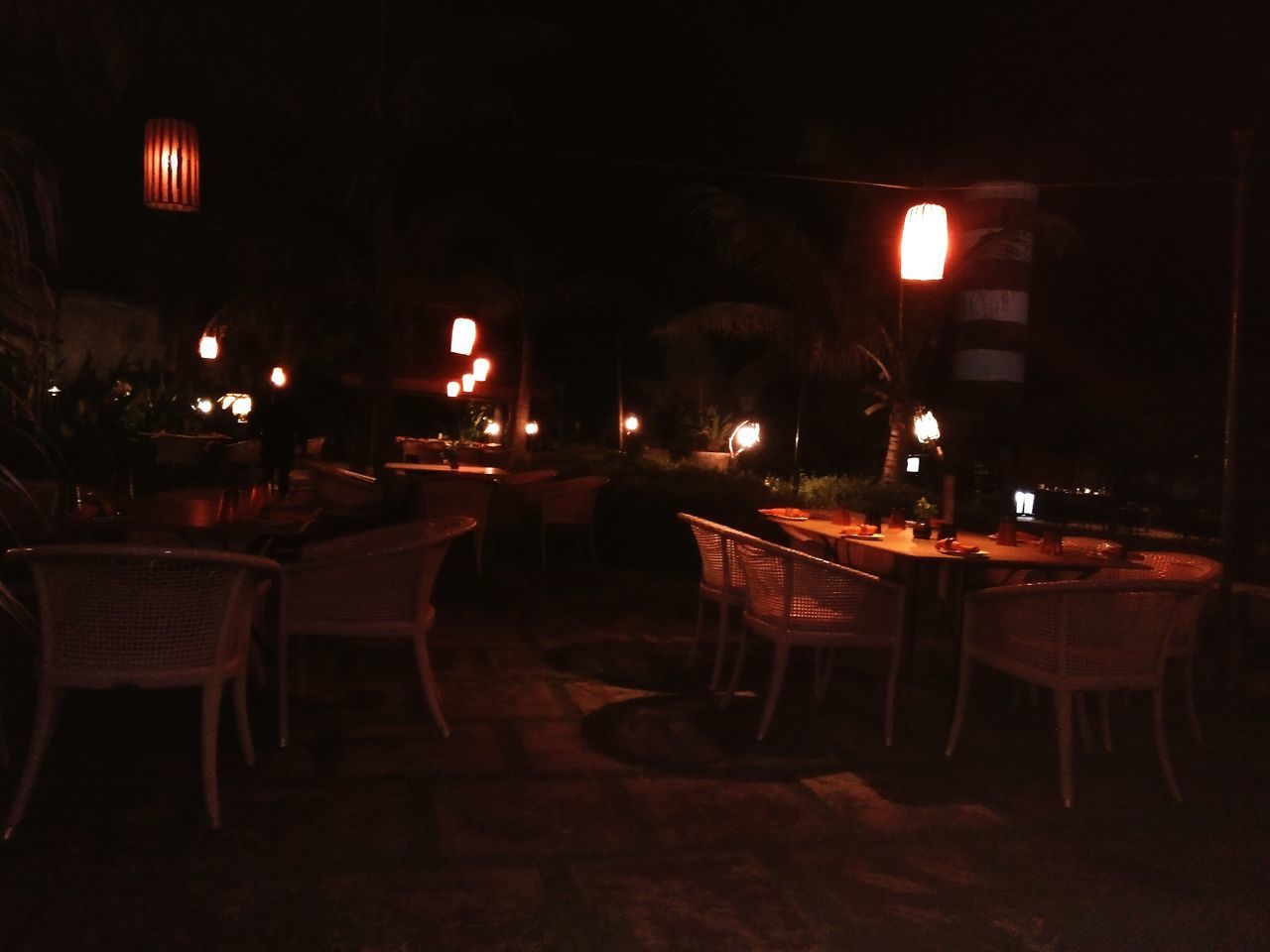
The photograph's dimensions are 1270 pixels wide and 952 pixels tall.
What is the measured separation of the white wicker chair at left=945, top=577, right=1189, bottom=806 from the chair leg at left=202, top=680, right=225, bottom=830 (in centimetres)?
271

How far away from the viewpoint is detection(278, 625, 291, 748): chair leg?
381 centimetres

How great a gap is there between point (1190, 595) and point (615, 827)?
230 cm

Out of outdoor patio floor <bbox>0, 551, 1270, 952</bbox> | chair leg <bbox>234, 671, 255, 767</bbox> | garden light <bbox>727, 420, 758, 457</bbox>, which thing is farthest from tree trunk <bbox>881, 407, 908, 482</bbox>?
chair leg <bbox>234, 671, 255, 767</bbox>

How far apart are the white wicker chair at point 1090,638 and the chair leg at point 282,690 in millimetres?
2651

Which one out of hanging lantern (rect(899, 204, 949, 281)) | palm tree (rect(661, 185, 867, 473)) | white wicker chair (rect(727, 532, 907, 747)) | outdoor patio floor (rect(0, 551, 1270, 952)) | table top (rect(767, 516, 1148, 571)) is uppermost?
palm tree (rect(661, 185, 867, 473))

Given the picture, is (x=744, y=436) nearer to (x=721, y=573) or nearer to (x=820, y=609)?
(x=721, y=573)

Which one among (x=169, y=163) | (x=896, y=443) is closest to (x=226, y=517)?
(x=169, y=163)

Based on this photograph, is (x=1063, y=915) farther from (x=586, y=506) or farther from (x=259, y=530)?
(x=586, y=506)

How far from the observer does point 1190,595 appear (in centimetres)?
381

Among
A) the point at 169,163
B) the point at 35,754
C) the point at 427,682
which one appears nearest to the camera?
the point at 35,754

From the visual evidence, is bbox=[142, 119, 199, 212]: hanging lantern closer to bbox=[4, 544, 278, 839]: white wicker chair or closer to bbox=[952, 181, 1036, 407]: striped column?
bbox=[4, 544, 278, 839]: white wicker chair

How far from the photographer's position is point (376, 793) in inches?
132

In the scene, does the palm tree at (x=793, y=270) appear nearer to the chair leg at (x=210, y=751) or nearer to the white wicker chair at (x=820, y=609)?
the white wicker chair at (x=820, y=609)

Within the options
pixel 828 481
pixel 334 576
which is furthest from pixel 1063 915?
pixel 828 481
